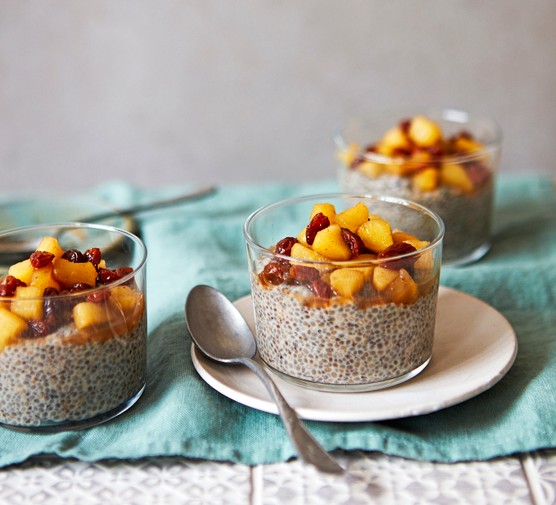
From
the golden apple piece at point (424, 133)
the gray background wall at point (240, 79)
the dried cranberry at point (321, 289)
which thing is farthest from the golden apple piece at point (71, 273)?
the gray background wall at point (240, 79)

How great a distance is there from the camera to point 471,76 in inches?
97.0

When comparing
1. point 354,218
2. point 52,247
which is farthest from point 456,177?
point 52,247

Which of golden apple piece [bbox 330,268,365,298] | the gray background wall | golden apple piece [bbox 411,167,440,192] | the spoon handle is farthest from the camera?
the gray background wall

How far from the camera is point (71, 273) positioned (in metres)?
1.06

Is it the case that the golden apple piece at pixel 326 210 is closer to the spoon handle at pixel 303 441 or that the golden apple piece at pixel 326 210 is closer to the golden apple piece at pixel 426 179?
the spoon handle at pixel 303 441

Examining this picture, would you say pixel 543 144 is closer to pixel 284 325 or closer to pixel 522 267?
pixel 522 267

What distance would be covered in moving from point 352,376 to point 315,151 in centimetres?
164

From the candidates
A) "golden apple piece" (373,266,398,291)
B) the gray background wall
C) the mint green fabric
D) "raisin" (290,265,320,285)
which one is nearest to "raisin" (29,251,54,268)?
the mint green fabric

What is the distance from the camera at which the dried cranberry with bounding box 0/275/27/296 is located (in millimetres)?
1028

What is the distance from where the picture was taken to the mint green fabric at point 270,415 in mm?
988

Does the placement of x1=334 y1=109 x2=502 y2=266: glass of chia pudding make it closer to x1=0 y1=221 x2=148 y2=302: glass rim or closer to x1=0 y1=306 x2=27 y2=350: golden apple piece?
x1=0 y1=221 x2=148 y2=302: glass rim

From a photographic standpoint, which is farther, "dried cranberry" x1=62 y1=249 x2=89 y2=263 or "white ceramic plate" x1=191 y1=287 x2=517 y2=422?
"dried cranberry" x1=62 y1=249 x2=89 y2=263

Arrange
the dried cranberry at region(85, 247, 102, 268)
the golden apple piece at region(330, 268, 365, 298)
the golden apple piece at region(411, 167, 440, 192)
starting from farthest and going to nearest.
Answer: the golden apple piece at region(411, 167, 440, 192) → the dried cranberry at region(85, 247, 102, 268) → the golden apple piece at region(330, 268, 365, 298)

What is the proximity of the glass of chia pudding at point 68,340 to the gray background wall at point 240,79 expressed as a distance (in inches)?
58.7
